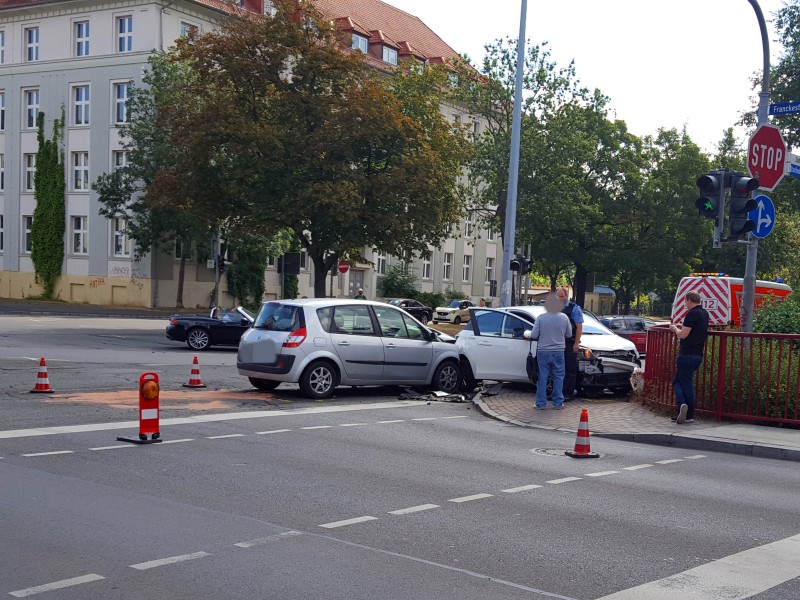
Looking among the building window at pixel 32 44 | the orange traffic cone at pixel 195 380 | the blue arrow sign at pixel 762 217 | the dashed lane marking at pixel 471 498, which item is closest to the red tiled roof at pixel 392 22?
the building window at pixel 32 44

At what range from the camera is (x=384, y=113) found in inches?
1387

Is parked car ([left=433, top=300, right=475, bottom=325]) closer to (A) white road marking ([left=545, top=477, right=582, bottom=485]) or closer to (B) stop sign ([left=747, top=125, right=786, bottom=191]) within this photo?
(B) stop sign ([left=747, top=125, right=786, bottom=191])

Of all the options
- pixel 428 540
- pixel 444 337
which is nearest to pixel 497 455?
pixel 428 540

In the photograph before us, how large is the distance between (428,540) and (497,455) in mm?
4037

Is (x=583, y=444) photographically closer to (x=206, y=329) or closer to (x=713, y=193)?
(x=713, y=193)

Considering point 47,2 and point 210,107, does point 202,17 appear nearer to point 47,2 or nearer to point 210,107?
point 47,2

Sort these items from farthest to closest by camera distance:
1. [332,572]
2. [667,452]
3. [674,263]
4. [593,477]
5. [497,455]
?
[674,263] → [667,452] → [497,455] → [593,477] → [332,572]

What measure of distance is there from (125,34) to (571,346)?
41548 mm

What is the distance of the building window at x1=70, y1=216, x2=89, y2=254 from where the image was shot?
171 ft

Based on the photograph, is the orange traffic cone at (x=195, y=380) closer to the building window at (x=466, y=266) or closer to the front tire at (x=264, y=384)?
the front tire at (x=264, y=384)

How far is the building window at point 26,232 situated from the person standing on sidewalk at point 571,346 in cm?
4502

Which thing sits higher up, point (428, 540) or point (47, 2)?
point (47, 2)

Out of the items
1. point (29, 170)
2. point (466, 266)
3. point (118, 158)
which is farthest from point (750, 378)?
point (466, 266)

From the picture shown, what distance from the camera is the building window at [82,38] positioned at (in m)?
51.8
